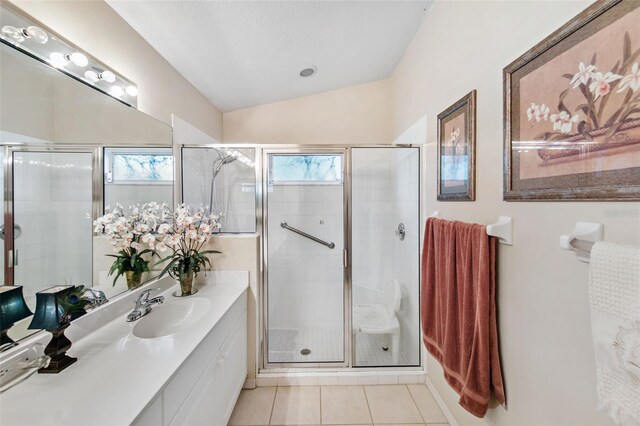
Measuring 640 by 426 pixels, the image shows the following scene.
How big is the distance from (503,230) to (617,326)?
49 cm

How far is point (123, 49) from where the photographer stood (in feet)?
4.44

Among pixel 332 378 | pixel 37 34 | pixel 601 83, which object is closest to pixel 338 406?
pixel 332 378

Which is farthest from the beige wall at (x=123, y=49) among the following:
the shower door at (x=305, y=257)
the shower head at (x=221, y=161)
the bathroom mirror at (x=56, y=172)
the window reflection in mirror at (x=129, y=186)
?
the shower door at (x=305, y=257)

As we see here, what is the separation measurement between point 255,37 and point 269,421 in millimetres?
2514

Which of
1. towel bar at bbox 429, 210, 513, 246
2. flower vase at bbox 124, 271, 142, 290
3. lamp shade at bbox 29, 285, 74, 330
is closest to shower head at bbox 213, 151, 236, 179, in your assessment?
flower vase at bbox 124, 271, 142, 290

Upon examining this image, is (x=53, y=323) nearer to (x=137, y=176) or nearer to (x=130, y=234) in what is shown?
(x=130, y=234)

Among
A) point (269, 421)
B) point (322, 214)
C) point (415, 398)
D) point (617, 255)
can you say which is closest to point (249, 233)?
point (322, 214)

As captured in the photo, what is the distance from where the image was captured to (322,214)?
7.93ft

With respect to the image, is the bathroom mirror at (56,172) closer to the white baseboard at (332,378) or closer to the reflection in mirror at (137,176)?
the reflection in mirror at (137,176)

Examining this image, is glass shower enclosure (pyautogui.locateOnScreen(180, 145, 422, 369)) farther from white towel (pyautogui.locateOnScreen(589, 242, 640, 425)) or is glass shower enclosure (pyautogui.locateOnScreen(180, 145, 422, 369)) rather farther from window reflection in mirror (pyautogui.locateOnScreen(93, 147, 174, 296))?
white towel (pyautogui.locateOnScreen(589, 242, 640, 425))

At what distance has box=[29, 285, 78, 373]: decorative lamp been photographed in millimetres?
859

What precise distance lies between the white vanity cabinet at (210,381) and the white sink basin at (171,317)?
0.19 m

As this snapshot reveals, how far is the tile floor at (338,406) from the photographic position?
5.03 feet

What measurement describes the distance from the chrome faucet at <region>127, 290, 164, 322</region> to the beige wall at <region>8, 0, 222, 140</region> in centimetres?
113
